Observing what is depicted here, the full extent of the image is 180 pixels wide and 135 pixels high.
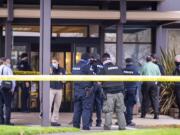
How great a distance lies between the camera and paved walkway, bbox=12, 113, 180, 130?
54.1ft

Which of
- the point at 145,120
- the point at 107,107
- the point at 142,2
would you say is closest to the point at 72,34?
the point at 142,2

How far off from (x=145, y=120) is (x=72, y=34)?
14.3ft

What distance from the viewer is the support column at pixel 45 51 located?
1508cm

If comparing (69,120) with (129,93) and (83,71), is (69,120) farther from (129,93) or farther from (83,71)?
(83,71)

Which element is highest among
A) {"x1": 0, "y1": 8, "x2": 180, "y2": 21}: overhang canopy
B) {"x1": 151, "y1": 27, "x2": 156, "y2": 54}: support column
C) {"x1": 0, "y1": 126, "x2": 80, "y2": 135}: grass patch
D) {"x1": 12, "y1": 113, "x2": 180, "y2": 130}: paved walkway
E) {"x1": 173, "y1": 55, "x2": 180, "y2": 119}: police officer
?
{"x1": 0, "y1": 8, "x2": 180, "y2": 21}: overhang canopy

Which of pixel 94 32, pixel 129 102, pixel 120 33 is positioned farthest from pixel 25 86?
pixel 129 102

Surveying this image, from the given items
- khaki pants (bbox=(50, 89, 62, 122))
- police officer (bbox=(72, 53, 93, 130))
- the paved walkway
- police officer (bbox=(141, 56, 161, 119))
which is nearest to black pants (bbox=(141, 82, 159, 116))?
police officer (bbox=(141, 56, 161, 119))

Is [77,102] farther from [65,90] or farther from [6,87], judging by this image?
[65,90]

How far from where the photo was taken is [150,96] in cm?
1830

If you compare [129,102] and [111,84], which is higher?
[111,84]

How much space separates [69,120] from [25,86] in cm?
267

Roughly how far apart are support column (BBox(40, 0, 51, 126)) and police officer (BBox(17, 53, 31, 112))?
13.8ft

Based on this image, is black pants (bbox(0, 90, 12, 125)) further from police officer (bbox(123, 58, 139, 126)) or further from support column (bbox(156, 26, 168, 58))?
support column (bbox(156, 26, 168, 58))

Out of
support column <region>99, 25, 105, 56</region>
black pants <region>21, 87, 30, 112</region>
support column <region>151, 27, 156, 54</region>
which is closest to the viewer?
black pants <region>21, 87, 30, 112</region>
